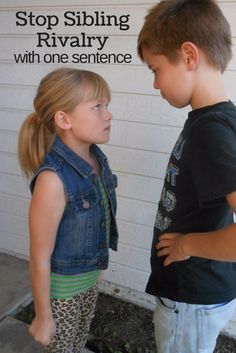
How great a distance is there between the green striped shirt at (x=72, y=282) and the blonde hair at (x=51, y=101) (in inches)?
12.6

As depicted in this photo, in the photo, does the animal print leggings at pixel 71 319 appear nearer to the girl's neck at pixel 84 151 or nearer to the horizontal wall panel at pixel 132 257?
the girl's neck at pixel 84 151

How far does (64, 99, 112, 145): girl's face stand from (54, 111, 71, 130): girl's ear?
0.01 metres

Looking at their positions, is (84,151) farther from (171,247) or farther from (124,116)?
(124,116)

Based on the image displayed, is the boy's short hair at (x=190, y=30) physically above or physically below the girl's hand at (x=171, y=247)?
above

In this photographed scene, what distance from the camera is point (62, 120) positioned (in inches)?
58.7

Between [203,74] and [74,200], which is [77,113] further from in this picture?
[203,74]

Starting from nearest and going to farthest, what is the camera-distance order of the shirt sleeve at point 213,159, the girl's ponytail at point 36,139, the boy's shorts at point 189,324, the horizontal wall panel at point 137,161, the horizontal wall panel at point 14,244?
the shirt sleeve at point 213,159, the boy's shorts at point 189,324, the girl's ponytail at point 36,139, the horizontal wall panel at point 137,161, the horizontal wall panel at point 14,244

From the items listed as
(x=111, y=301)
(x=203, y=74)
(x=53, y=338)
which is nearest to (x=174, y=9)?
(x=203, y=74)

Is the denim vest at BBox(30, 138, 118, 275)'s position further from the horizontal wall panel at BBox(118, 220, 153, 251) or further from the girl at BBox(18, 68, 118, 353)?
the horizontal wall panel at BBox(118, 220, 153, 251)

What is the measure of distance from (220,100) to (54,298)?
113 centimetres

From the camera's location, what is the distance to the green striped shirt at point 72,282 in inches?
64.2

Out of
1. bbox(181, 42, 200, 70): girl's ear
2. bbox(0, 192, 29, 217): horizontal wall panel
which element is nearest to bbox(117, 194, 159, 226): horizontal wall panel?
bbox(0, 192, 29, 217): horizontal wall panel

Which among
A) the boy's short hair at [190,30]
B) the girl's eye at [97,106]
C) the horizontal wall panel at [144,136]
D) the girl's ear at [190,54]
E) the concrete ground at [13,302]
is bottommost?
the concrete ground at [13,302]

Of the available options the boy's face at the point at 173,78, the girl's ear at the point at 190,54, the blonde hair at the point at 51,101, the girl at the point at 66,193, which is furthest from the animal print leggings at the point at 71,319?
the girl's ear at the point at 190,54
